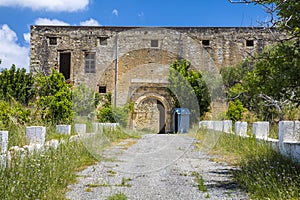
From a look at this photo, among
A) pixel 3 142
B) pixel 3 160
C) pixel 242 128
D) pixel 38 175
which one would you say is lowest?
pixel 38 175

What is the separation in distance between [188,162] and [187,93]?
8911 mm

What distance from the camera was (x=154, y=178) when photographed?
17.0 ft

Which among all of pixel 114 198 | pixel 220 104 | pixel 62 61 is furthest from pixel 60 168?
pixel 62 61

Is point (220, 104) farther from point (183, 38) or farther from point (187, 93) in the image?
point (183, 38)

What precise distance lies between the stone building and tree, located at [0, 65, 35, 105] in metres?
2.59

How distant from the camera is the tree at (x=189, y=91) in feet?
50.3

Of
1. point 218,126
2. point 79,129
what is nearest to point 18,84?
point 79,129

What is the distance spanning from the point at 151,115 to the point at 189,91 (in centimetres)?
375

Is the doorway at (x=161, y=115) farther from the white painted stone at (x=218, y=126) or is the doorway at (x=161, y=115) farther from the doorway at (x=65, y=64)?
the white painted stone at (x=218, y=126)

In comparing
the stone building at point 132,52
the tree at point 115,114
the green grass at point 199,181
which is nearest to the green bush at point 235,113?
the stone building at point 132,52

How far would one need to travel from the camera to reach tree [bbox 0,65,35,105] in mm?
16984

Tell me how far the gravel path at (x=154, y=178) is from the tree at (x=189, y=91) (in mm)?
7591

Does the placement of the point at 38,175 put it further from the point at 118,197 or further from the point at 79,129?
the point at 79,129

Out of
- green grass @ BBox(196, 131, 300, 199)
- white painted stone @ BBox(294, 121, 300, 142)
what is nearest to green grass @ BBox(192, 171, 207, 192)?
green grass @ BBox(196, 131, 300, 199)
